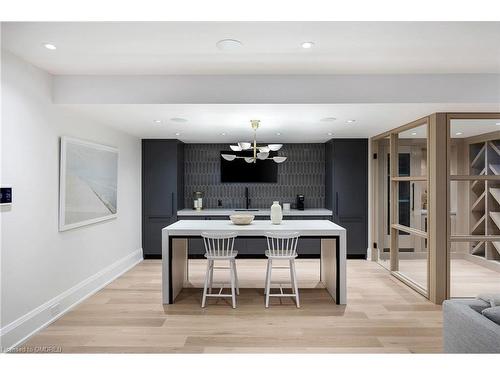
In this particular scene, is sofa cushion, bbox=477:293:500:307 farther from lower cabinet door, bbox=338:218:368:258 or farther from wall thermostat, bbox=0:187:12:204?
lower cabinet door, bbox=338:218:368:258

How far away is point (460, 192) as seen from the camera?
3938 mm

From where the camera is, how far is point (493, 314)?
5.87ft

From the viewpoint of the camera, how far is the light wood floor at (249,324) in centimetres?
277

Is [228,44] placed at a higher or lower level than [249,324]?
higher

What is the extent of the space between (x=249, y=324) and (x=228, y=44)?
258cm

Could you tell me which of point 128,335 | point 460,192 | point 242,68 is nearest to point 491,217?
point 460,192

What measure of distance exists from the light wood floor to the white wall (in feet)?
0.88

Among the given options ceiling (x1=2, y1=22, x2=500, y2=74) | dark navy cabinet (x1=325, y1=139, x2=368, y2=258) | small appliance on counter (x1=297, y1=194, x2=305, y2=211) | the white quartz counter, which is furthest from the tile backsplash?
ceiling (x1=2, y1=22, x2=500, y2=74)

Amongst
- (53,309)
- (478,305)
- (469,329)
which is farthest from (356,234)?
(53,309)

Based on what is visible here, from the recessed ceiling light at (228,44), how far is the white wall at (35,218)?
1.74 m

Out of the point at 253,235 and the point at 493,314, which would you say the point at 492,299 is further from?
the point at 253,235

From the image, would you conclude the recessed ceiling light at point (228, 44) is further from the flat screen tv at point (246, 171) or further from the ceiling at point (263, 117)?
the flat screen tv at point (246, 171)

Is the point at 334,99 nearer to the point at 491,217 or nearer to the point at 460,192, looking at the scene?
the point at 460,192

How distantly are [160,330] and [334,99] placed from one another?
287cm
